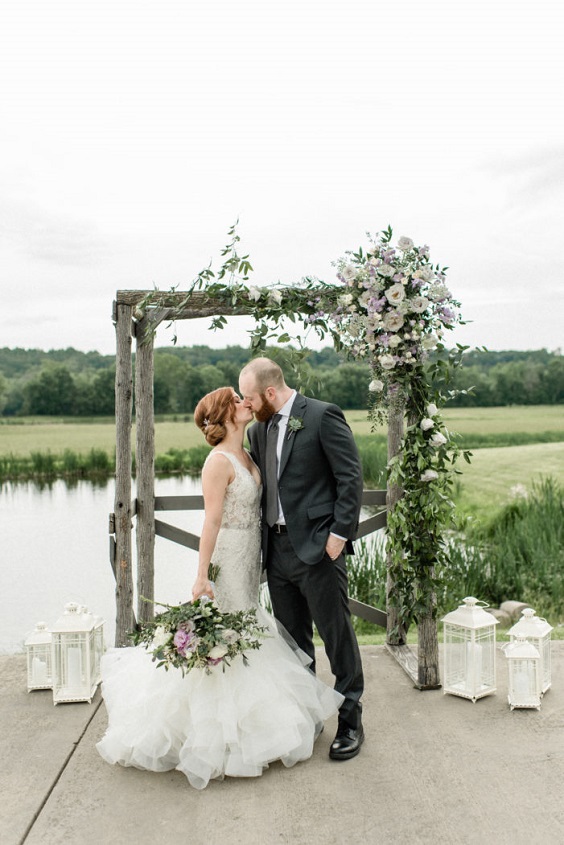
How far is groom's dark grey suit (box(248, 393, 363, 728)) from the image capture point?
3402 mm

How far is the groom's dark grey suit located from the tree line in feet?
17.3

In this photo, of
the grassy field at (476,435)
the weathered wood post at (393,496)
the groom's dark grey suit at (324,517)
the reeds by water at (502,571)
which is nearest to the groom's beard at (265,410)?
the groom's dark grey suit at (324,517)

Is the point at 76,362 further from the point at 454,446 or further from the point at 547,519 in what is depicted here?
the point at 454,446

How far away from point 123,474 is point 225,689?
1602 millimetres

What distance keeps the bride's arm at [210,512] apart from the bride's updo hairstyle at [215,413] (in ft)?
0.41

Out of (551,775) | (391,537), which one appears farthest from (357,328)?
(551,775)

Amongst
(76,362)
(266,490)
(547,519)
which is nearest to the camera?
(266,490)

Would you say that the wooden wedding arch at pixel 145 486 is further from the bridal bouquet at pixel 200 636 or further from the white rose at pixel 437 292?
the bridal bouquet at pixel 200 636

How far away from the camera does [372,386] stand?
4.00 m

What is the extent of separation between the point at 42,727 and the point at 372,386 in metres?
2.38

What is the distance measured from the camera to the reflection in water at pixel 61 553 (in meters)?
10.8

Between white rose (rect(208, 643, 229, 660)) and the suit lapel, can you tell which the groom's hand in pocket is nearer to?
the suit lapel

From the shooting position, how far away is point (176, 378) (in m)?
9.49

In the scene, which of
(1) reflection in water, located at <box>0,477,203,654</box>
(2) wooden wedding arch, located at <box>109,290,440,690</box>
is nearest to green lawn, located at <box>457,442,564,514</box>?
(1) reflection in water, located at <box>0,477,203,654</box>
